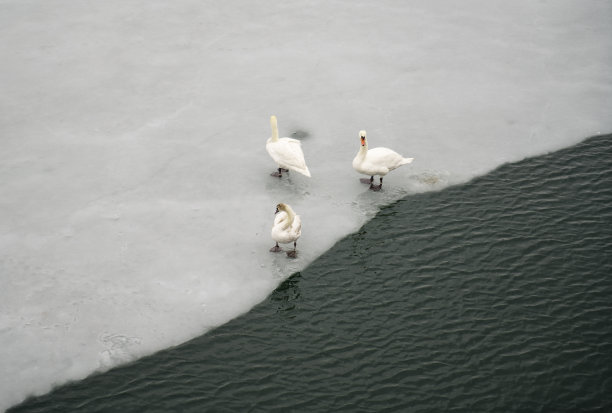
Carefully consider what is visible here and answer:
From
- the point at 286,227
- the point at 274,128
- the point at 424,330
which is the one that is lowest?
the point at 424,330

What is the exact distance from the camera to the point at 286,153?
1289 cm

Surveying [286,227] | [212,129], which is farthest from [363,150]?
[212,129]

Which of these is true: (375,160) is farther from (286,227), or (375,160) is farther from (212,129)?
(212,129)

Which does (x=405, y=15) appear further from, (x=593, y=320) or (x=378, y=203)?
(x=593, y=320)

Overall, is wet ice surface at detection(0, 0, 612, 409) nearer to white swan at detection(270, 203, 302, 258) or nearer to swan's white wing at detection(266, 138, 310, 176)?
white swan at detection(270, 203, 302, 258)

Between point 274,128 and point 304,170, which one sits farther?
point 274,128

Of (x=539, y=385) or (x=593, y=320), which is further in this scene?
(x=593, y=320)

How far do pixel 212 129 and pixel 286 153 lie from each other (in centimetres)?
280

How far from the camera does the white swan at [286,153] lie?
12734 mm

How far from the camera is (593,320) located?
10.6 metres

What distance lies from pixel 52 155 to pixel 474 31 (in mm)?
12664

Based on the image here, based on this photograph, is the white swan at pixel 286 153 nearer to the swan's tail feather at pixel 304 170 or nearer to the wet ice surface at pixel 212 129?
the swan's tail feather at pixel 304 170

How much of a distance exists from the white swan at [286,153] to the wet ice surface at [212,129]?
0.65 m

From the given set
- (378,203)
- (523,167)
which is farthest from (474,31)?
(378,203)
